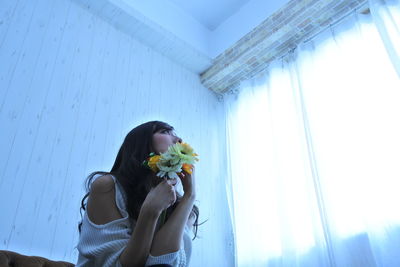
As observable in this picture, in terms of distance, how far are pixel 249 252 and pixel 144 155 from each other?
1.41 metres

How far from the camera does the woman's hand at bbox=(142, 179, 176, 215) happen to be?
116cm

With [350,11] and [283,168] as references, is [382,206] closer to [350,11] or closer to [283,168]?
[283,168]

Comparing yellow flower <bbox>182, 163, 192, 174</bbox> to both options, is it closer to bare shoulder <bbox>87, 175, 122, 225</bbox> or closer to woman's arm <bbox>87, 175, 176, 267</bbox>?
woman's arm <bbox>87, 175, 176, 267</bbox>

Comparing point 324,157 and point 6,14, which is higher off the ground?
point 6,14

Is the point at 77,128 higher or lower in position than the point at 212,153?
lower

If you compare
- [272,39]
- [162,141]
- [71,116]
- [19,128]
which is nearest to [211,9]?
[272,39]

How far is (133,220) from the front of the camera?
1.28 m

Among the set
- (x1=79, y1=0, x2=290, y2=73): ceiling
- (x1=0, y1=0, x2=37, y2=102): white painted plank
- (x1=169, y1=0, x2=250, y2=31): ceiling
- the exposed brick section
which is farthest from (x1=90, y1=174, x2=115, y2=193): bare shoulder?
(x1=169, y1=0, x2=250, y2=31): ceiling

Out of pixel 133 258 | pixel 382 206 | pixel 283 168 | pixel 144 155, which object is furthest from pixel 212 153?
pixel 133 258

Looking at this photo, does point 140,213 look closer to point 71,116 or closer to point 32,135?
point 32,135

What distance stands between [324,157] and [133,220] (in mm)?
1472

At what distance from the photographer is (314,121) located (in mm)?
2500

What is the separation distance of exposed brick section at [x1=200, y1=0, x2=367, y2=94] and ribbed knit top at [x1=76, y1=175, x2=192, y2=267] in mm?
2132

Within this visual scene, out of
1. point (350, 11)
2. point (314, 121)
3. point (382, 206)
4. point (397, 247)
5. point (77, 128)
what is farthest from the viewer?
point (350, 11)
